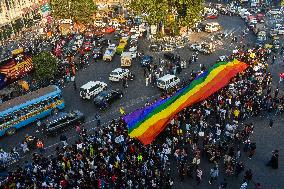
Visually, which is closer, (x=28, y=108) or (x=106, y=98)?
(x=28, y=108)

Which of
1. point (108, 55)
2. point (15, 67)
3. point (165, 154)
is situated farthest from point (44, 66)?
point (165, 154)

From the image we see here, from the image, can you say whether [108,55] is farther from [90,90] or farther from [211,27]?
[211,27]

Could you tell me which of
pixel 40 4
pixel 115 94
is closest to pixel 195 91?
pixel 115 94

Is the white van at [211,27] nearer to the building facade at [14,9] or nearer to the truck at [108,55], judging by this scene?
the truck at [108,55]

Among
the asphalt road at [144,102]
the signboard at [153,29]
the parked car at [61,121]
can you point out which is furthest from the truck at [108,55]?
the parked car at [61,121]

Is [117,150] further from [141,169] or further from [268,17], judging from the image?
[268,17]

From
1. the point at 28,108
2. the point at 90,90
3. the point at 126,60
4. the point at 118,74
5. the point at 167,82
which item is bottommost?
the point at 126,60

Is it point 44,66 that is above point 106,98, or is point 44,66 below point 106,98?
above

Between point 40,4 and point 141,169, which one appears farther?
point 40,4
